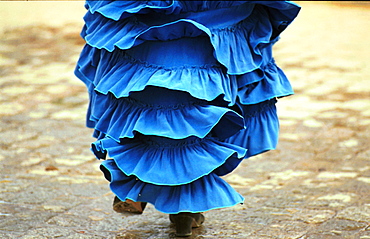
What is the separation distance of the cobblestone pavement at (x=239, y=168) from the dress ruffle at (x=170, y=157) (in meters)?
0.52

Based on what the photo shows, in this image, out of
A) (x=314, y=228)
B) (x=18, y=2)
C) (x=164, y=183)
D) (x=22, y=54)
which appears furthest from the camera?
(x=18, y=2)

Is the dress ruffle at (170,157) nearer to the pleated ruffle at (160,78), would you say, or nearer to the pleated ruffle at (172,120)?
the pleated ruffle at (172,120)

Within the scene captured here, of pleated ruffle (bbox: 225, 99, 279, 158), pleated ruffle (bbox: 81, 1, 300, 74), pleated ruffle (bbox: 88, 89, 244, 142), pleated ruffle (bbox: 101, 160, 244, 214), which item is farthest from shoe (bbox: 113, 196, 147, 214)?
pleated ruffle (bbox: 81, 1, 300, 74)

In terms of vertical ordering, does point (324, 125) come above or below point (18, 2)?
above

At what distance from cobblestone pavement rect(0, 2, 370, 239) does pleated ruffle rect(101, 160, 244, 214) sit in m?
0.42

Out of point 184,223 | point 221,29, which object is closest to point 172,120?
point 221,29

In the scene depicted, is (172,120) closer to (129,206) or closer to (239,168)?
(129,206)

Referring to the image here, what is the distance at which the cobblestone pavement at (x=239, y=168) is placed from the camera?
260cm

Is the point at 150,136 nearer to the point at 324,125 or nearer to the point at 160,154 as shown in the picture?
the point at 160,154

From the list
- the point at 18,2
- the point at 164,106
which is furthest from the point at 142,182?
the point at 18,2

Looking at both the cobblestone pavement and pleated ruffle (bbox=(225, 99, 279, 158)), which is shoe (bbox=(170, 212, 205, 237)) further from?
pleated ruffle (bbox=(225, 99, 279, 158))

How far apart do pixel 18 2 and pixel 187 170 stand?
8.57 m

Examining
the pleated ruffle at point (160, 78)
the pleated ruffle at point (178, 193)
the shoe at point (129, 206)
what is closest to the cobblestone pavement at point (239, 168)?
the shoe at point (129, 206)

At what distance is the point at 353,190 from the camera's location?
3053mm
